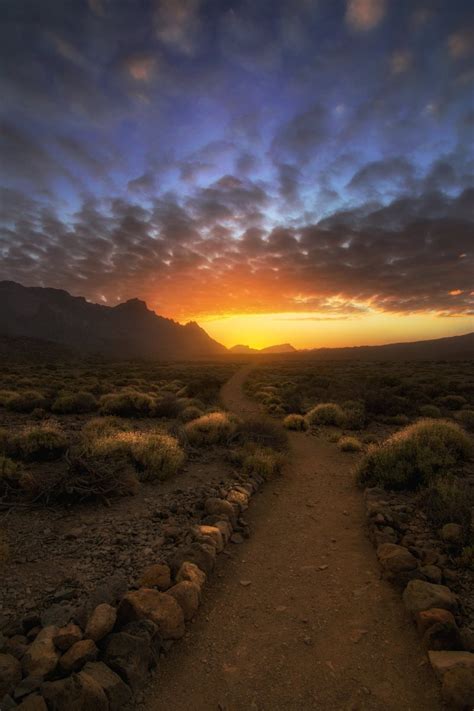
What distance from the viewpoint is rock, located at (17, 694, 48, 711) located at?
10.5ft

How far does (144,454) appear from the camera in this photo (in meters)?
10.0

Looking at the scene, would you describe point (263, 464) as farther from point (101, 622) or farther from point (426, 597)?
point (101, 622)

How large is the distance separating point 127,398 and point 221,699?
15.6 m

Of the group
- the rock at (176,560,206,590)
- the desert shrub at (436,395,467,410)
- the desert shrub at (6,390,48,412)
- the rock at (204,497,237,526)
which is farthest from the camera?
the desert shrub at (436,395,467,410)

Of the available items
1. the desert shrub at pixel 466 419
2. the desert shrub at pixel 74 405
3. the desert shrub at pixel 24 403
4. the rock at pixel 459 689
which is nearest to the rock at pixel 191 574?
the rock at pixel 459 689

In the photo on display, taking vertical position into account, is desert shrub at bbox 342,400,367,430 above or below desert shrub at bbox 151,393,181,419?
below

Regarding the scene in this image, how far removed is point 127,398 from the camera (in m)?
18.5

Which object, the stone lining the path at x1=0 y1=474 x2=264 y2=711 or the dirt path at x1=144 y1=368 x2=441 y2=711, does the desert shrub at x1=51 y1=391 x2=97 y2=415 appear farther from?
the stone lining the path at x1=0 y1=474 x2=264 y2=711

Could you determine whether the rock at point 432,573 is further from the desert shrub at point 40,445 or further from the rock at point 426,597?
the desert shrub at point 40,445

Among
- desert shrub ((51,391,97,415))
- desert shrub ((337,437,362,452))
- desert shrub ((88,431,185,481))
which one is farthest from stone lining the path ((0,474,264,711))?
desert shrub ((51,391,97,415))

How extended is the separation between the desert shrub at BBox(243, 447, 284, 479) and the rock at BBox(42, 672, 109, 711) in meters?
7.04

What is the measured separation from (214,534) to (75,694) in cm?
354

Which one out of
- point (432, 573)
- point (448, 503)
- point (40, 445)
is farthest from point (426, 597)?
point (40, 445)

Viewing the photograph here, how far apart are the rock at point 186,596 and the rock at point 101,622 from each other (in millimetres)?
866
